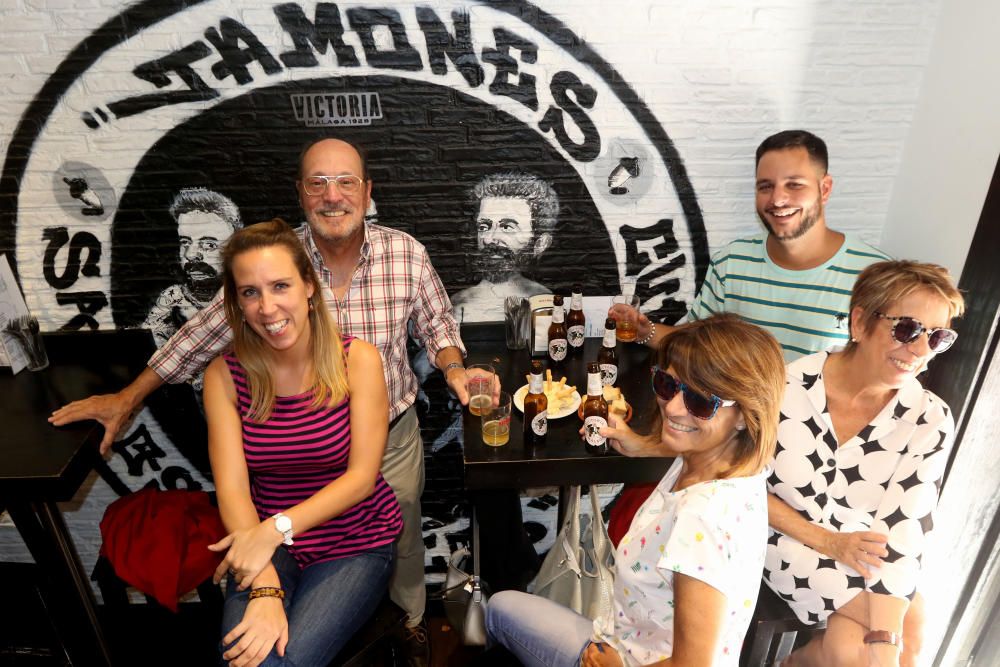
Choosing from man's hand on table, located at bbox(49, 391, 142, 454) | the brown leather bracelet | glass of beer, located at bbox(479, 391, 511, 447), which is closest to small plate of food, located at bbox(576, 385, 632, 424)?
glass of beer, located at bbox(479, 391, 511, 447)

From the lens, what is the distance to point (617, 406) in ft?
7.36

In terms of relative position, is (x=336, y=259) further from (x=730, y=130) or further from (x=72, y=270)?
(x=730, y=130)

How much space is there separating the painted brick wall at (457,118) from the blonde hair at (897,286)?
1075 millimetres

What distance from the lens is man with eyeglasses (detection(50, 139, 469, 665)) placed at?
94.3 inches

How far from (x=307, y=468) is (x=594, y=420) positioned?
3.05ft

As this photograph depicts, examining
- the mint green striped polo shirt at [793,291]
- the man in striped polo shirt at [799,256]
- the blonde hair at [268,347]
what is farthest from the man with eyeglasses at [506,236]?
the blonde hair at [268,347]

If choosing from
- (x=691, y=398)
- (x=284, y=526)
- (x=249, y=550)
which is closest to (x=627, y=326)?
(x=691, y=398)

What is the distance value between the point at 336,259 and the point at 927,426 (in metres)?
2.01

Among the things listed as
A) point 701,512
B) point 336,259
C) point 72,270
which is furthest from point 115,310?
point 701,512

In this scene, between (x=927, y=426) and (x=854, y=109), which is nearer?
(x=927, y=426)

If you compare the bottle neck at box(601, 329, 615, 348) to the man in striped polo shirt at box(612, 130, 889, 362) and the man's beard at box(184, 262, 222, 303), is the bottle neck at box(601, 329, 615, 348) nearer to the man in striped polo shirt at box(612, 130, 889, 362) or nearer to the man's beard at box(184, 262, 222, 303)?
the man in striped polo shirt at box(612, 130, 889, 362)

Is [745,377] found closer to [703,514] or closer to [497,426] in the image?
[703,514]

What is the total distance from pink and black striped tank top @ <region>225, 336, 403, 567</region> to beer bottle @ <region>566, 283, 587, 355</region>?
957mm

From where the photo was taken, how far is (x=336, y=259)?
251 centimetres
